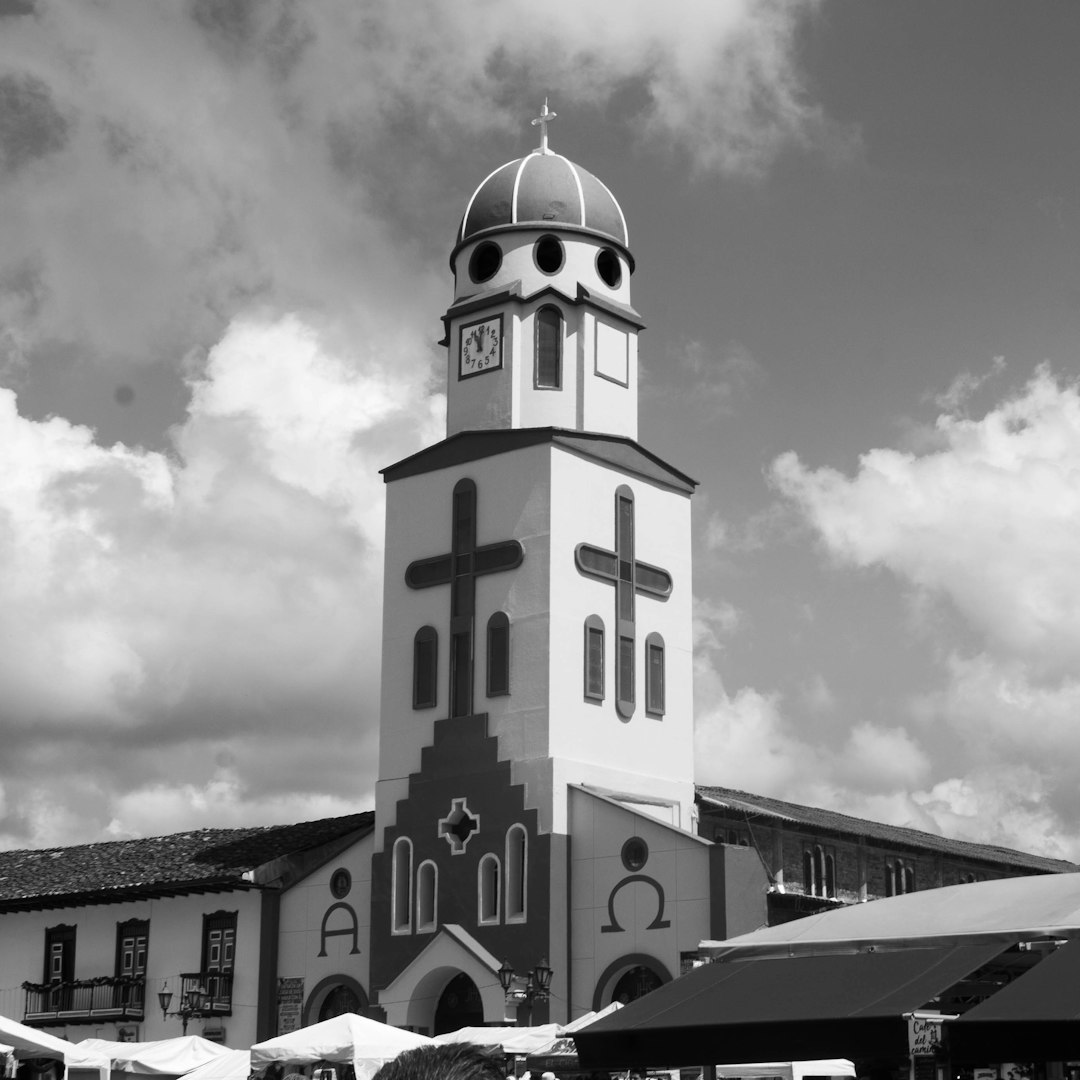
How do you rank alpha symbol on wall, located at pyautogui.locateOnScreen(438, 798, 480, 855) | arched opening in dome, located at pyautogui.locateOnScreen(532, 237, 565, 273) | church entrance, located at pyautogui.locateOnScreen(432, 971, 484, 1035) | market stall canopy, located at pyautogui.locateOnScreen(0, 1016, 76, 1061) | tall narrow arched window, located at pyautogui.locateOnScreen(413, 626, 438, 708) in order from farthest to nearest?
arched opening in dome, located at pyautogui.locateOnScreen(532, 237, 565, 273)
tall narrow arched window, located at pyautogui.locateOnScreen(413, 626, 438, 708)
alpha symbol on wall, located at pyautogui.locateOnScreen(438, 798, 480, 855)
church entrance, located at pyautogui.locateOnScreen(432, 971, 484, 1035)
market stall canopy, located at pyautogui.locateOnScreen(0, 1016, 76, 1061)

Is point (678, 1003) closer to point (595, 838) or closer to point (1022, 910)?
point (1022, 910)

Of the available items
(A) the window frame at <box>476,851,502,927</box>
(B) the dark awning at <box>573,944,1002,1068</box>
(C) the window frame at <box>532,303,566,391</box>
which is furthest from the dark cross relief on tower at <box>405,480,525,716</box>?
(B) the dark awning at <box>573,944,1002,1068</box>

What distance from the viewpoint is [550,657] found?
35375 mm

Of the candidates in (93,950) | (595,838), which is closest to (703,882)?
(595,838)

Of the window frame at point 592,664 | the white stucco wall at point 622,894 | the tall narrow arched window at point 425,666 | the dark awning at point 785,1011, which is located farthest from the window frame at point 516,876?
the dark awning at point 785,1011

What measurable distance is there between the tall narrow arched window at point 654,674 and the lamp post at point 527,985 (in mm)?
6462

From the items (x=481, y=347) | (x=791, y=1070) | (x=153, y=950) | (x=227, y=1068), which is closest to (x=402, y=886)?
(x=153, y=950)

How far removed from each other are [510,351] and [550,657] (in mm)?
7586

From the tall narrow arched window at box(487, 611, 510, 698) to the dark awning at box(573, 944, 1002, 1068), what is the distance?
23026 millimetres

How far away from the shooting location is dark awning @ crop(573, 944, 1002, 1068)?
11281 mm

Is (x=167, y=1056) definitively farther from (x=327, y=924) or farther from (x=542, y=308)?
(x=542, y=308)

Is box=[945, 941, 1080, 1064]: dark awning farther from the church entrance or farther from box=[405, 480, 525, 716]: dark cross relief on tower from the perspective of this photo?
box=[405, 480, 525, 716]: dark cross relief on tower

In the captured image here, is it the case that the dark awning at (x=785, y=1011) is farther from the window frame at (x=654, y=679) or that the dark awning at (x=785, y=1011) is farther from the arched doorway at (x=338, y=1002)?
the arched doorway at (x=338, y=1002)

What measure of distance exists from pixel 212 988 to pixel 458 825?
23.4ft
